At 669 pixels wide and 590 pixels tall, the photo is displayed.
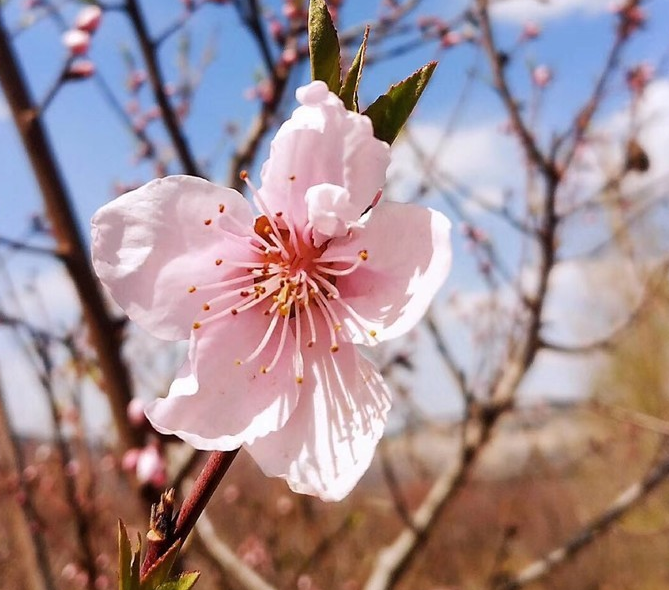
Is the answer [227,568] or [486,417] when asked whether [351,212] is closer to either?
[227,568]

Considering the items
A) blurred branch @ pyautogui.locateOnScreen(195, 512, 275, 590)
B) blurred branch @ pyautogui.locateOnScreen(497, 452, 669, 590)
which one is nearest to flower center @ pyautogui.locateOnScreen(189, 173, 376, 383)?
blurred branch @ pyautogui.locateOnScreen(195, 512, 275, 590)

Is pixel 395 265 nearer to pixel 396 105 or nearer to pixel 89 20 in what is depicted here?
pixel 396 105

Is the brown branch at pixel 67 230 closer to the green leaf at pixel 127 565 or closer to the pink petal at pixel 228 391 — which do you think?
the pink petal at pixel 228 391

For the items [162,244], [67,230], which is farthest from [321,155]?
[67,230]

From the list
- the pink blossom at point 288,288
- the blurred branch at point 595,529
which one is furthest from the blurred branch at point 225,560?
the pink blossom at point 288,288

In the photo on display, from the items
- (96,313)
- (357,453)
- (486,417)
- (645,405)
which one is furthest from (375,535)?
(357,453)
